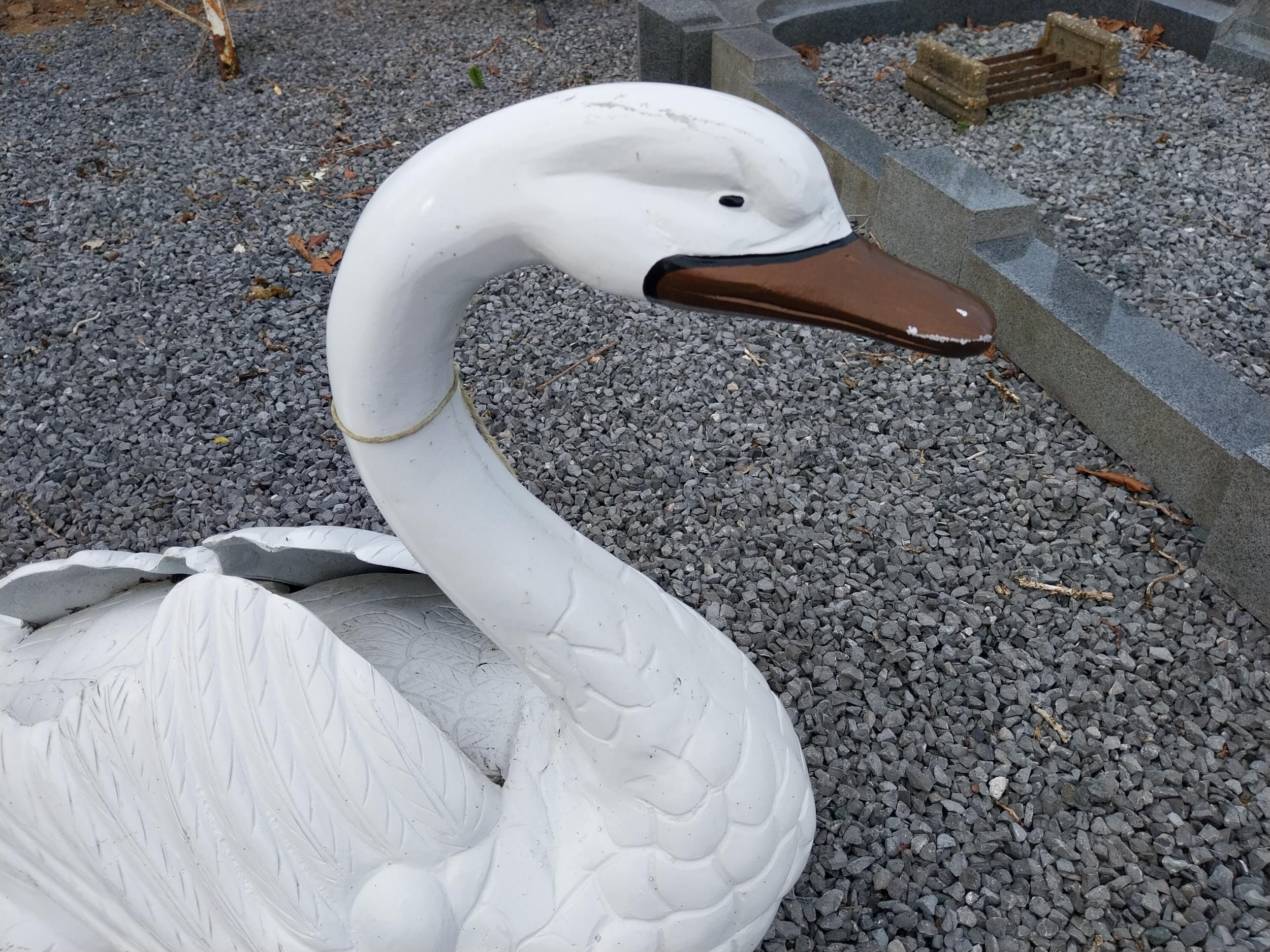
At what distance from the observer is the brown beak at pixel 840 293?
101 cm

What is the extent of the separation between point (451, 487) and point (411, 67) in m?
5.14

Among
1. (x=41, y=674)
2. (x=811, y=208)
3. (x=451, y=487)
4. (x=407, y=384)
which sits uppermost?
(x=811, y=208)

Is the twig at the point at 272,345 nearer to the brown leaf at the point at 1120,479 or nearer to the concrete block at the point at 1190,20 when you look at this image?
the brown leaf at the point at 1120,479

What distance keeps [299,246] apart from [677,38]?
2.24 m

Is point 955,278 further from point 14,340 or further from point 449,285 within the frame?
point 14,340

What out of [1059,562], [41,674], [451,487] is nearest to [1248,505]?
[1059,562]

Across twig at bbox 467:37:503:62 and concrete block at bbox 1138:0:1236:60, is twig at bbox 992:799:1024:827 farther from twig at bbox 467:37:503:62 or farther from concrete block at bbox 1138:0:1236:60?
twig at bbox 467:37:503:62

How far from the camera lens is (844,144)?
4055mm

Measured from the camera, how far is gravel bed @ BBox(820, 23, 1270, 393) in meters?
3.47

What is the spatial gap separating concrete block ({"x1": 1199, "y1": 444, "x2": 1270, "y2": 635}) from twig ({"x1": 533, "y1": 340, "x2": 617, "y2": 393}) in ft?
6.37

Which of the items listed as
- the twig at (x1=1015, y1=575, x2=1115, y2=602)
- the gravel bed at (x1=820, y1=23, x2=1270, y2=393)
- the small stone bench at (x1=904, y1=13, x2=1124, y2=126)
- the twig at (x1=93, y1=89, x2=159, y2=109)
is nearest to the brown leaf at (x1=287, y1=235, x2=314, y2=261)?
the twig at (x1=93, y1=89, x2=159, y2=109)

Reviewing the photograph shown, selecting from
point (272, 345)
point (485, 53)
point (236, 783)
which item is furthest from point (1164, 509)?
point (485, 53)

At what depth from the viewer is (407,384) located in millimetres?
1135

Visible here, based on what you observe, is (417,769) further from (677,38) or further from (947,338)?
(677,38)
